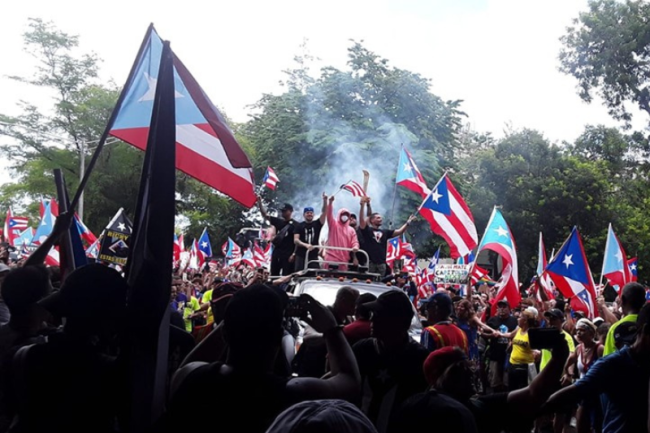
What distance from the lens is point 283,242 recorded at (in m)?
12.2

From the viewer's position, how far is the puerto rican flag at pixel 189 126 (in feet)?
16.7

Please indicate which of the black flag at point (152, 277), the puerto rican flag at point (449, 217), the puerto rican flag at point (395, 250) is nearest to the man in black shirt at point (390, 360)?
the black flag at point (152, 277)

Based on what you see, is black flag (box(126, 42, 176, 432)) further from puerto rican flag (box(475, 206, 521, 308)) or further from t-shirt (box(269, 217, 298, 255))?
puerto rican flag (box(475, 206, 521, 308))

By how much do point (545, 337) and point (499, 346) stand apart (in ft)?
32.0

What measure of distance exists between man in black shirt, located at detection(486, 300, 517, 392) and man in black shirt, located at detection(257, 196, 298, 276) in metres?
3.63

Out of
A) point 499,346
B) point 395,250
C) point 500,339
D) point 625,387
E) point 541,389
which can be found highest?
point 395,250

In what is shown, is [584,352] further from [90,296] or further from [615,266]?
[90,296]

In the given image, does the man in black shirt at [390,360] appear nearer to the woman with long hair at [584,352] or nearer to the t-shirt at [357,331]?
the t-shirt at [357,331]

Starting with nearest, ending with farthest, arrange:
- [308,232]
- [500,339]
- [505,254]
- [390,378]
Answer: [390,378], [308,232], [505,254], [500,339]

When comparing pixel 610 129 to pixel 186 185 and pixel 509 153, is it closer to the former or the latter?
pixel 509 153

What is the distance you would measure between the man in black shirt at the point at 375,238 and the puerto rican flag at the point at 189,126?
6.74 m

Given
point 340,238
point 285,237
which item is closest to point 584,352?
point 340,238

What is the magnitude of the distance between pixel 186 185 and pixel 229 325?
47.3 m

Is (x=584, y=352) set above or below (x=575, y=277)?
below
